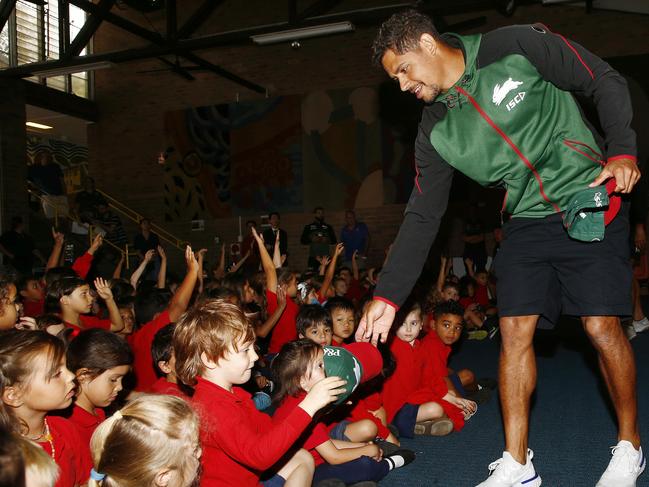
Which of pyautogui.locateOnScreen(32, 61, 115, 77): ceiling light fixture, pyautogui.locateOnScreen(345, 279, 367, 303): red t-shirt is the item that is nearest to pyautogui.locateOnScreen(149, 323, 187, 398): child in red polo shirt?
pyautogui.locateOnScreen(345, 279, 367, 303): red t-shirt

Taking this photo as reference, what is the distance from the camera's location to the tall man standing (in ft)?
7.82

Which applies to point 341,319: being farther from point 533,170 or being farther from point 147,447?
point 147,447

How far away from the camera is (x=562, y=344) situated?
6836mm

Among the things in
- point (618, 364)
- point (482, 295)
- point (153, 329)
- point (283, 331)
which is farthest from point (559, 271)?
point (482, 295)

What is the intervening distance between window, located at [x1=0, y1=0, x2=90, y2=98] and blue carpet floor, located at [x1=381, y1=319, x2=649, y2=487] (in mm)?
11878

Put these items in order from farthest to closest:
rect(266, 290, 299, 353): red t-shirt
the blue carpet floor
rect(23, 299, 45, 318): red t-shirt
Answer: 1. rect(23, 299, 45, 318): red t-shirt
2. rect(266, 290, 299, 353): red t-shirt
3. the blue carpet floor

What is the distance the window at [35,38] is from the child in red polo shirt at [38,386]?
12338 millimetres

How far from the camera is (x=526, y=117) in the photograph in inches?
94.5

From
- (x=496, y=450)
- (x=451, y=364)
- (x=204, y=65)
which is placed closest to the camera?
(x=496, y=450)

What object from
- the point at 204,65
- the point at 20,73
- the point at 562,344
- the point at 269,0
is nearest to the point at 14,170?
the point at 20,73

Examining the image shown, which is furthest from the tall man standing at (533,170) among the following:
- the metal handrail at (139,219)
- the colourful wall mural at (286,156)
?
the metal handrail at (139,219)

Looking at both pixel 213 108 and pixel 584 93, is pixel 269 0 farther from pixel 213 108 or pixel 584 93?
pixel 584 93

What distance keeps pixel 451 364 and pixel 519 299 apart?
12.6 ft

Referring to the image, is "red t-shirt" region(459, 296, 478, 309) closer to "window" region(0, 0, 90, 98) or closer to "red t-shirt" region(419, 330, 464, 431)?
"red t-shirt" region(419, 330, 464, 431)
